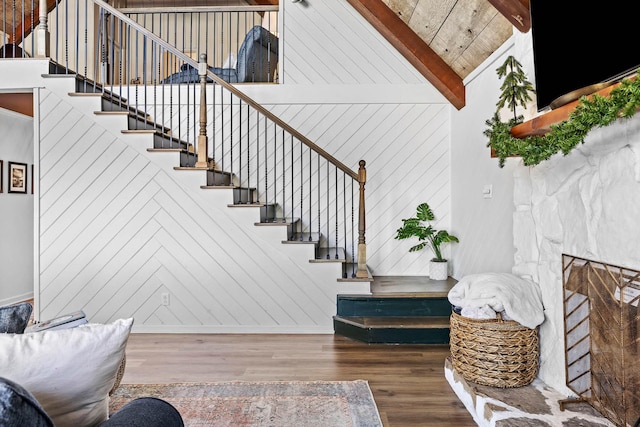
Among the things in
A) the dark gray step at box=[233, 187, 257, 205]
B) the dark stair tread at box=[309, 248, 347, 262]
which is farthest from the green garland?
the dark gray step at box=[233, 187, 257, 205]

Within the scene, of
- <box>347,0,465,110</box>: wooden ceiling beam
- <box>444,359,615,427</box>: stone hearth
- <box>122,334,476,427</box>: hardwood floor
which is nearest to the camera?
<box>444,359,615,427</box>: stone hearth

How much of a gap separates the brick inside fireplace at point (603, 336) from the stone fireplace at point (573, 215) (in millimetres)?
70

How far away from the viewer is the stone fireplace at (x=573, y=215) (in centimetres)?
176

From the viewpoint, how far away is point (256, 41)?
4.87 meters

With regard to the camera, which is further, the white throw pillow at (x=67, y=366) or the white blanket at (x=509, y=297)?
the white blanket at (x=509, y=297)

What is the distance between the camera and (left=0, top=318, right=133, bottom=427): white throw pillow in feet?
3.20

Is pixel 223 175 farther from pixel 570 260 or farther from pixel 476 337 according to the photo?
pixel 570 260

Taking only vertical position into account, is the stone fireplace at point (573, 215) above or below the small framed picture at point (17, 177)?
below

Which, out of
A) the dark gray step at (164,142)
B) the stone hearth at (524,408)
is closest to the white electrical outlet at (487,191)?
the stone hearth at (524,408)

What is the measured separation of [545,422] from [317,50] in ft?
14.0

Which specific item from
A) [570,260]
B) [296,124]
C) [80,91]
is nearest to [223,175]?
[296,124]

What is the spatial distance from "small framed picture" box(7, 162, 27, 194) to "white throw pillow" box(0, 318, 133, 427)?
15.5 feet

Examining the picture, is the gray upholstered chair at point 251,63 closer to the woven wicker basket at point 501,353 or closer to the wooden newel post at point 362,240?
the wooden newel post at point 362,240

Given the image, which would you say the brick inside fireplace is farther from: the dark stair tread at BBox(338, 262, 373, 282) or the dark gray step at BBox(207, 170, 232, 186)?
the dark gray step at BBox(207, 170, 232, 186)
